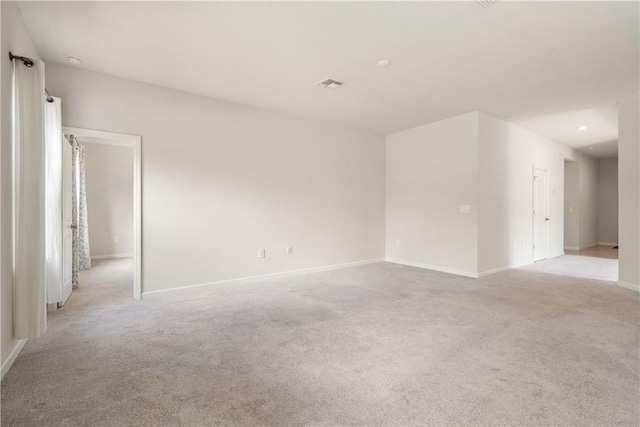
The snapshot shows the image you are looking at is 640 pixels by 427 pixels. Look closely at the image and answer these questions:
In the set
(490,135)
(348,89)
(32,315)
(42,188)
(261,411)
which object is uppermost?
(348,89)

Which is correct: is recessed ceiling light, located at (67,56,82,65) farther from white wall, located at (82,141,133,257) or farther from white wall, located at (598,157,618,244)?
white wall, located at (598,157,618,244)

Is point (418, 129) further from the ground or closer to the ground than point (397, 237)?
further from the ground

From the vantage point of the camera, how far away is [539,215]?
21.5ft

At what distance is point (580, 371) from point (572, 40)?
113 inches

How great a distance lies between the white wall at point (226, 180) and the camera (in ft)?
12.6

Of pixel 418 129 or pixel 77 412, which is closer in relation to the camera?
pixel 77 412

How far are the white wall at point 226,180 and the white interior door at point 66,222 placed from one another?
2.24ft

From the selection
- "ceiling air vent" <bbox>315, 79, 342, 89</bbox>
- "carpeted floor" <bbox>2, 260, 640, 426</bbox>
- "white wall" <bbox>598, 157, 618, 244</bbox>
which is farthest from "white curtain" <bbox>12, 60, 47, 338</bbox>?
"white wall" <bbox>598, 157, 618, 244</bbox>

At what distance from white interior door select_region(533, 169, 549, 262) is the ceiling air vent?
4899 millimetres

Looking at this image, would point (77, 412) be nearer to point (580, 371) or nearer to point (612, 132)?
point (580, 371)

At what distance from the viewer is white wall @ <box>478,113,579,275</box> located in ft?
16.9

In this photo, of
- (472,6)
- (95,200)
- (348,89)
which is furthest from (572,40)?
(95,200)

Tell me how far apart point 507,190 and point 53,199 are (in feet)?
21.7

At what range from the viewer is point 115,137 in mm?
3725
